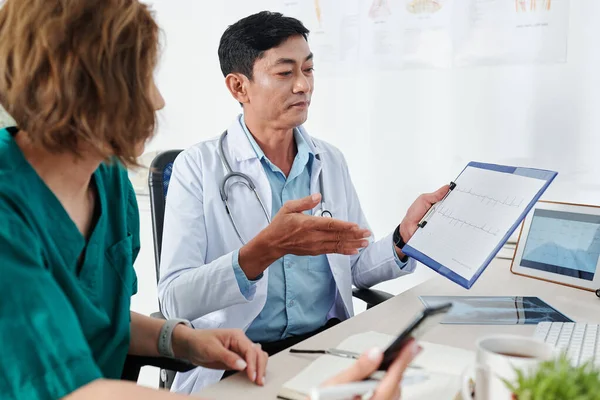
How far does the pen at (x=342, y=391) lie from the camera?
0.60 metres

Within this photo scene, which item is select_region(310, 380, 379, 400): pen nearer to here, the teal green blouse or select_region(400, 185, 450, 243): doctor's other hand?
the teal green blouse

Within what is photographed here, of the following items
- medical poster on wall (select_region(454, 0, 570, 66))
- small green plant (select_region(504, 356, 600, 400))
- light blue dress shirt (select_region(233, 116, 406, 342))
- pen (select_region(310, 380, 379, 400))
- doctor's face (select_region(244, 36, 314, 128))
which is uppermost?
medical poster on wall (select_region(454, 0, 570, 66))

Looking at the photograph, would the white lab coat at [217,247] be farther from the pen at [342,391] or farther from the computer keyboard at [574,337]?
the pen at [342,391]

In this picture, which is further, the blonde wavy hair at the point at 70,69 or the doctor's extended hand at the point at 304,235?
the doctor's extended hand at the point at 304,235

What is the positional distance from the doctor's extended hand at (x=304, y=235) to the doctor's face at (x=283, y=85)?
0.46 m

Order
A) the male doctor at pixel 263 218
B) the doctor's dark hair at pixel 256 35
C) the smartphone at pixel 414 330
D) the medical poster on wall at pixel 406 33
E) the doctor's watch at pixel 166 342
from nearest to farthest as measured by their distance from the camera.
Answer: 1. the smartphone at pixel 414 330
2. the doctor's watch at pixel 166 342
3. the male doctor at pixel 263 218
4. the doctor's dark hair at pixel 256 35
5. the medical poster on wall at pixel 406 33

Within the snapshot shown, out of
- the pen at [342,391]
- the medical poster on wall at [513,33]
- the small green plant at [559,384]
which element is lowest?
the pen at [342,391]

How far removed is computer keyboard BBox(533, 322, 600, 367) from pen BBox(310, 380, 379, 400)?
0.49 m

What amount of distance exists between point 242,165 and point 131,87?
79 cm

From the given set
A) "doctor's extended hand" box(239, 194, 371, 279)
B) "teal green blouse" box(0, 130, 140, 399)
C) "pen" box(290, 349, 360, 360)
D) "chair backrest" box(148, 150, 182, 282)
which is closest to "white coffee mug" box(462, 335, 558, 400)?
"pen" box(290, 349, 360, 360)

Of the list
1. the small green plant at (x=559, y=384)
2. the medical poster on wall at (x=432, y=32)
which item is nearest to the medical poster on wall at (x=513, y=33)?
the medical poster on wall at (x=432, y=32)

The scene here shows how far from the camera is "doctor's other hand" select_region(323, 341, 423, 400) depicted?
65 cm

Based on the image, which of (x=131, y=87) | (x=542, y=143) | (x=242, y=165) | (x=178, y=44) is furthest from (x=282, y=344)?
(x=178, y=44)

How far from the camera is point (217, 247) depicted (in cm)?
158
